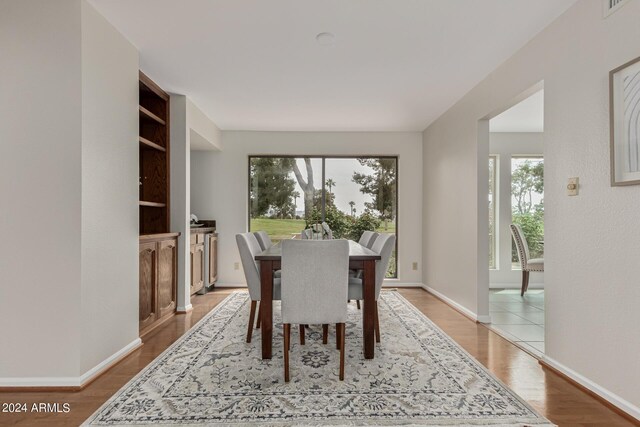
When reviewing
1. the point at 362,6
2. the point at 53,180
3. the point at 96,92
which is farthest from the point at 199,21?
the point at 53,180

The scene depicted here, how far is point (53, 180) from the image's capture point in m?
2.27

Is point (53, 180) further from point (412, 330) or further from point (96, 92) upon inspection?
point (412, 330)

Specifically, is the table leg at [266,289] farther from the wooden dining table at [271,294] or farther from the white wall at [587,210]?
the white wall at [587,210]

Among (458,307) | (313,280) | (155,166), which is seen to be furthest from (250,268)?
(458,307)

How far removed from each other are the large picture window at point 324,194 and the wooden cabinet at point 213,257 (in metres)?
0.64

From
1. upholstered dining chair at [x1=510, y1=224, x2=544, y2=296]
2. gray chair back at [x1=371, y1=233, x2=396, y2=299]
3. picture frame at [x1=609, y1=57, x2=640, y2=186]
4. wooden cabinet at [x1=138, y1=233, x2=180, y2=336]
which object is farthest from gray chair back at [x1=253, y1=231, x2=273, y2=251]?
upholstered dining chair at [x1=510, y1=224, x2=544, y2=296]

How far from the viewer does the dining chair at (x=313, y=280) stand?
2436 mm

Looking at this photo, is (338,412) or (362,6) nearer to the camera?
(338,412)

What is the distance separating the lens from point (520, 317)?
4.05 metres

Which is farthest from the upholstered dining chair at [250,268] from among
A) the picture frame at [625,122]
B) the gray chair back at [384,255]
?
the picture frame at [625,122]

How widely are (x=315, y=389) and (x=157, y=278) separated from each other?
2092 millimetres

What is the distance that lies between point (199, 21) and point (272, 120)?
262 cm

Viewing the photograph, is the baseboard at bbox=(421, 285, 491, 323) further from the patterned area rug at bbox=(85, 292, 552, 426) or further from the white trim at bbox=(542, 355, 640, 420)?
the white trim at bbox=(542, 355, 640, 420)

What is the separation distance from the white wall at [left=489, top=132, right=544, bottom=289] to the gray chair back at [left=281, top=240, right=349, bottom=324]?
4.28 m
